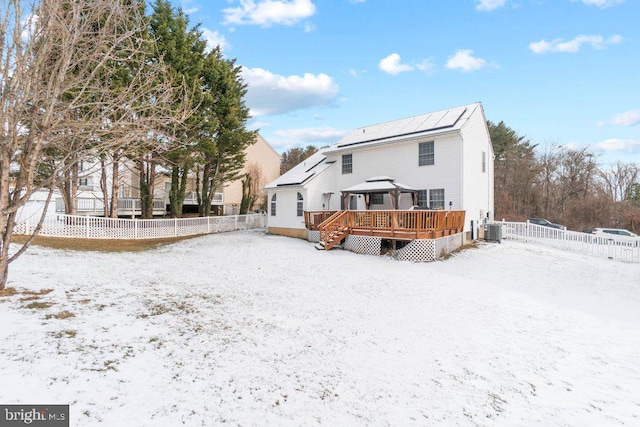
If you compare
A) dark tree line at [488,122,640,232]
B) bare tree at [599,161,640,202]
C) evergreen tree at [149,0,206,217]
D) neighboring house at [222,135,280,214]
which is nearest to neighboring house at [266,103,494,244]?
evergreen tree at [149,0,206,217]

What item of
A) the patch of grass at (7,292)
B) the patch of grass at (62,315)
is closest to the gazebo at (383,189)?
the patch of grass at (62,315)

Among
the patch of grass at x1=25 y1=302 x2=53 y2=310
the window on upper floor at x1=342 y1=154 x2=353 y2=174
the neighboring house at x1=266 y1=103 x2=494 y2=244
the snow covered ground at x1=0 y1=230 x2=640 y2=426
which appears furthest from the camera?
the window on upper floor at x1=342 y1=154 x2=353 y2=174

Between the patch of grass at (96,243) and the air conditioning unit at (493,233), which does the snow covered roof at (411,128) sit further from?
the patch of grass at (96,243)

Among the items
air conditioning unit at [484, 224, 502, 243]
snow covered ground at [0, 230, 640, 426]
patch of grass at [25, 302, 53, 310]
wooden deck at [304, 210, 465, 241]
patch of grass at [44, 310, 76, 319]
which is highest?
wooden deck at [304, 210, 465, 241]

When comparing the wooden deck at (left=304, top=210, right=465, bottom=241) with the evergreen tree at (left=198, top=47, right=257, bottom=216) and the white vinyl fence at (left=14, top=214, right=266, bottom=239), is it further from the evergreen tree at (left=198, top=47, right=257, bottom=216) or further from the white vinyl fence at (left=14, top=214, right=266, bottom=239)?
the white vinyl fence at (left=14, top=214, right=266, bottom=239)

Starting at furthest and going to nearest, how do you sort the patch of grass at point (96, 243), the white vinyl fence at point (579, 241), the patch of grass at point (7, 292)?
the white vinyl fence at point (579, 241) < the patch of grass at point (96, 243) < the patch of grass at point (7, 292)

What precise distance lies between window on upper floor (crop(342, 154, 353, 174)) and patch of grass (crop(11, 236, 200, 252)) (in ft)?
38.9

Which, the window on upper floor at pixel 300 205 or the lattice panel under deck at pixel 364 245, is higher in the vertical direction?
the window on upper floor at pixel 300 205

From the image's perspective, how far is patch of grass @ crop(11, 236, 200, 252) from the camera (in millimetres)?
12898

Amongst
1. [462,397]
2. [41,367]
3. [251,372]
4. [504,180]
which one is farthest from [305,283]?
[504,180]

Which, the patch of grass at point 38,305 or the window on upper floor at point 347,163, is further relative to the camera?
the window on upper floor at point 347,163

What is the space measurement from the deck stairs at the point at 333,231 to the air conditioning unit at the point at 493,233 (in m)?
8.52

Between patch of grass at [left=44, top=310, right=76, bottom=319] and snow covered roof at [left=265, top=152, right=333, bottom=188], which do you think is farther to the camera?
snow covered roof at [left=265, top=152, right=333, bottom=188]

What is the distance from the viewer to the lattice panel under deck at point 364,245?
525 inches
